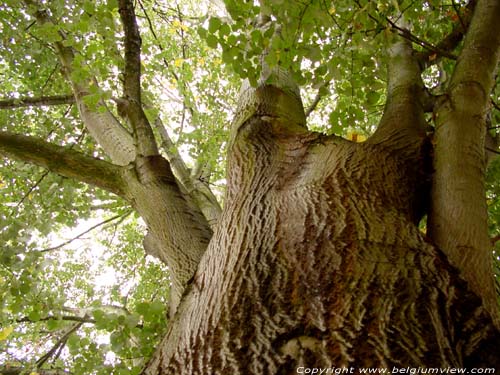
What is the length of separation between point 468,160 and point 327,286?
41.2 inches

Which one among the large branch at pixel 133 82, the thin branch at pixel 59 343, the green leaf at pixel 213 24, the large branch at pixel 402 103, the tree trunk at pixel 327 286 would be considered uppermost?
the large branch at pixel 133 82

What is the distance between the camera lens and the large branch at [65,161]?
2.45m

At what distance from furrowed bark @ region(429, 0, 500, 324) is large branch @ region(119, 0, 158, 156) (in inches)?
66.5

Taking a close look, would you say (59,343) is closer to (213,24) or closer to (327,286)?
(213,24)

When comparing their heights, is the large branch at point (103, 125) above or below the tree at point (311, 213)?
above

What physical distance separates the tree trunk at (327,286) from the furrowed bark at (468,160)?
5.7 inches

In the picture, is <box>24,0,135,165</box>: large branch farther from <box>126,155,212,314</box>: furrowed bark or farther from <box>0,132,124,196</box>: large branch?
<box>126,155,212,314</box>: furrowed bark

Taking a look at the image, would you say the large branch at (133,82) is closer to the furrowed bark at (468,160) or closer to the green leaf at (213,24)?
the green leaf at (213,24)

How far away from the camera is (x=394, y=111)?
2.37 m

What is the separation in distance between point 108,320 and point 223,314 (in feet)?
3.88

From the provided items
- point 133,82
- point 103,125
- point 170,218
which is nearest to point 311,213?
point 170,218

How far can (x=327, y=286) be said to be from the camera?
47.1 inches

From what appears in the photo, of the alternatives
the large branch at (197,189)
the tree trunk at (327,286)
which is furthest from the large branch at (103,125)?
the tree trunk at (327,286)

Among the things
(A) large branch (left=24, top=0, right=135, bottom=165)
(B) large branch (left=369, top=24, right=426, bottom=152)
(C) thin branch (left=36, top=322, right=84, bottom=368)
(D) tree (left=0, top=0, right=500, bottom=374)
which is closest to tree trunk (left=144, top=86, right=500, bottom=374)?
(D) tree (left=0, top=0, right=500, bottom=374)
